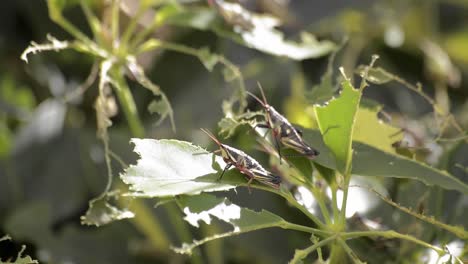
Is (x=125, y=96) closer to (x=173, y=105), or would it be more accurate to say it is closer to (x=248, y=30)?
(x=248, y=30)

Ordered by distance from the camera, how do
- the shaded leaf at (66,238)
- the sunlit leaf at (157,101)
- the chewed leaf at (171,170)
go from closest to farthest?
1. the chewed leaf at (171,170)
2. the sunlit leaf at (157,101)
3. the shaded leaf at (66,238)

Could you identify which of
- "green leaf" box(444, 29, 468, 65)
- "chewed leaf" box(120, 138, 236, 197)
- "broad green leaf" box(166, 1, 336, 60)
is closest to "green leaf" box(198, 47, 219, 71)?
"broad green leaf" box(166, 1, 336, 60)

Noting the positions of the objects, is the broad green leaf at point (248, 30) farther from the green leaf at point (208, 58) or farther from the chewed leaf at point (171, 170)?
the chewed leaf at point (171, 170)

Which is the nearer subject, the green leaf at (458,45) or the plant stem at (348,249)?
the plant stem at (348,249)

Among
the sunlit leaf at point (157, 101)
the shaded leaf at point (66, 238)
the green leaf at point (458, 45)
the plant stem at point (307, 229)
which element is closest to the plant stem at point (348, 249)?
the plant stem at point (307, 229)

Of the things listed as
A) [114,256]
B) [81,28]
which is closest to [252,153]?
[114,256]

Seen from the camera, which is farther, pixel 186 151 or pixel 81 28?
pixel 81 28

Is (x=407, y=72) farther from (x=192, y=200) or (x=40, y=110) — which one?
(x=192, y=200)

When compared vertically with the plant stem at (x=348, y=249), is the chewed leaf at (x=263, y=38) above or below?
above
